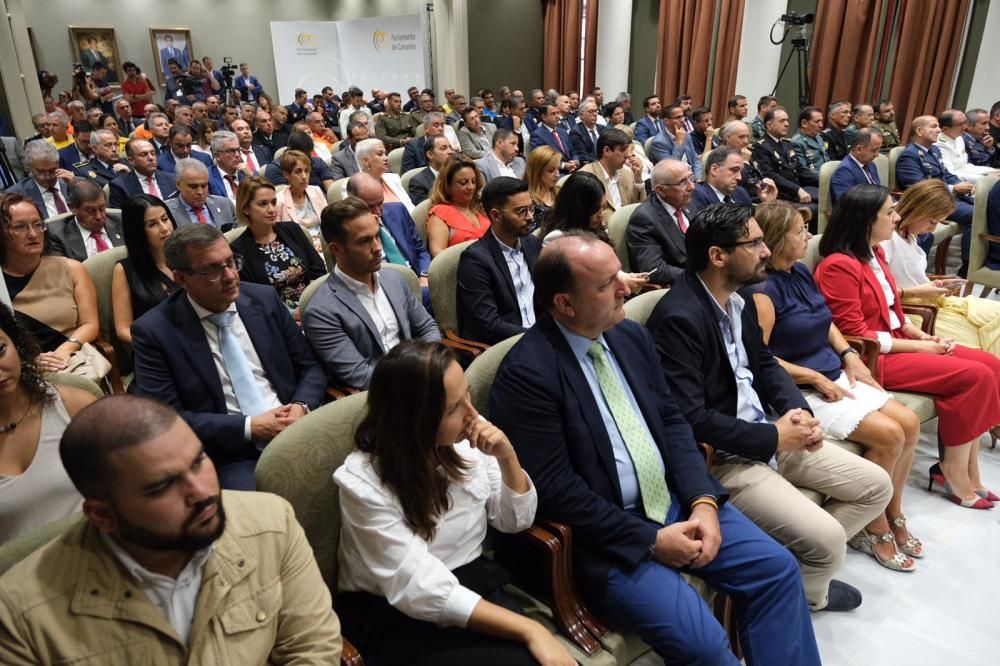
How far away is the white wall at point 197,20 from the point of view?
13195 millimetres

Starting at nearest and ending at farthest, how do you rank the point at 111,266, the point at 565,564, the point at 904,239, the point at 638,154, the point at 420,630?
the point at 420,630 → the point at 565,564 → the point at 111,266 → the point at 904,239 → the point at 638,154

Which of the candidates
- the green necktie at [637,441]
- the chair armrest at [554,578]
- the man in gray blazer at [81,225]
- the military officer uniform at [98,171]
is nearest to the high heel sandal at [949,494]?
the green necktie at [637,441]

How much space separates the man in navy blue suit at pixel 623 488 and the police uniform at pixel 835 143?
20.1 feet

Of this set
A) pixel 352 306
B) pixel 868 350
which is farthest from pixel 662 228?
pixel 352 306

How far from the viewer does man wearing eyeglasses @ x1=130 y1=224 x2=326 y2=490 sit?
1.93 m

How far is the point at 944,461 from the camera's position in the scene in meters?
2.78

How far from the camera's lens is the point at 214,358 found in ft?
6.72

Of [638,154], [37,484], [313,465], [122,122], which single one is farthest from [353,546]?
[122,122]

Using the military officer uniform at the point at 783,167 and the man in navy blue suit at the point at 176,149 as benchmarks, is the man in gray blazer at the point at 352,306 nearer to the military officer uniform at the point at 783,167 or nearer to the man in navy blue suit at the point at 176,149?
the man in navy blue suit at the point at 176,149

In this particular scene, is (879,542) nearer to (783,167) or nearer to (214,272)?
(214,272)

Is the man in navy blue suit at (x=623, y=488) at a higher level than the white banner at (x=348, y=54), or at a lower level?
lower

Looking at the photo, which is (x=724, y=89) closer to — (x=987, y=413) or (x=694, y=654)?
(x=987, y=413)

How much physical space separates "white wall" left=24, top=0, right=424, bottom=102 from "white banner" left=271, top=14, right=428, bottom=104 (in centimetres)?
45

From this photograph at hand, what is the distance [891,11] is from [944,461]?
7.80 meters
